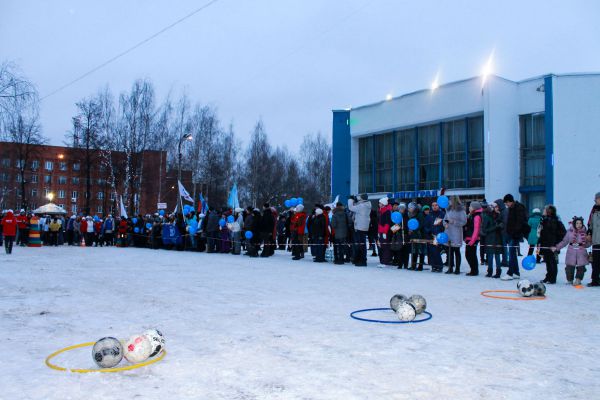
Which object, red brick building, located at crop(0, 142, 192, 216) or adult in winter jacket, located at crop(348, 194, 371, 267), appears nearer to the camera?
adult in winter jacket, located at crop(348, 194, 371, 267)

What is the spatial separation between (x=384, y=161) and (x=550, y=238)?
42232 millimetres

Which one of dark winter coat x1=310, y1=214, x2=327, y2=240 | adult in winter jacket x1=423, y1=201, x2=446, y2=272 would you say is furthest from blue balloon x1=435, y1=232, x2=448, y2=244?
dark winter coat x1=310, y1=214, x2=327, y2=240

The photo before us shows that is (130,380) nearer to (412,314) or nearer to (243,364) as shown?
(243,364)

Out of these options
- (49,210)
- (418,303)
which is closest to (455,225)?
(418,303)

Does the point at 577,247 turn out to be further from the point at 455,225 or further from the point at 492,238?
the point at 455,225

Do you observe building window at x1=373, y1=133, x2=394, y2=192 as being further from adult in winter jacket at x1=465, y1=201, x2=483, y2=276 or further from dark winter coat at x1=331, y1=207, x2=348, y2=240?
adult in winter jacket at x1=465, y1=201, x2=483, y2=276

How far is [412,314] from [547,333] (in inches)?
63.0

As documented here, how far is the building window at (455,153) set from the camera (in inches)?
1833

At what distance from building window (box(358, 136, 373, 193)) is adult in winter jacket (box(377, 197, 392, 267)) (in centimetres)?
3962

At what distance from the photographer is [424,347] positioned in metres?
5.42

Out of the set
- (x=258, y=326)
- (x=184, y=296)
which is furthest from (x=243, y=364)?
(x=184, y=296)

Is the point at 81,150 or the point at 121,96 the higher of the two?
the point at 121,96

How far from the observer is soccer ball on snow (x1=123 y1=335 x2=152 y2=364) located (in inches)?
186

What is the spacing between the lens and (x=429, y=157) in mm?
49531
